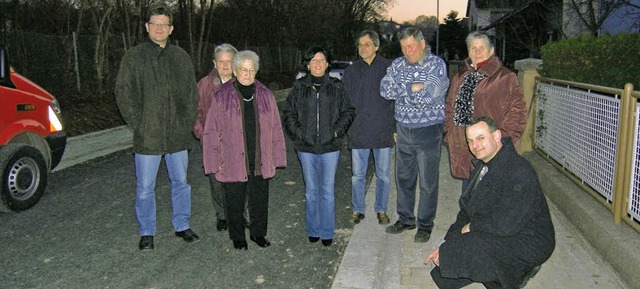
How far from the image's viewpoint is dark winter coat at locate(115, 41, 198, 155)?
4.64 m

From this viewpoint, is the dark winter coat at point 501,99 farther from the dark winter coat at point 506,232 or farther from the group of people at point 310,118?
the dark winter coat at point 506,232

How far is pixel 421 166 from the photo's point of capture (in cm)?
506

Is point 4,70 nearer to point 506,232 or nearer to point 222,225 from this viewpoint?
point 222,225

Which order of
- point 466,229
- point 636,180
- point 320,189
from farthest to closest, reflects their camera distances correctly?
1. point 320,189
2. point 636,180
3. point 466,229

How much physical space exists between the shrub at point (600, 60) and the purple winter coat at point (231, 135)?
161 inches

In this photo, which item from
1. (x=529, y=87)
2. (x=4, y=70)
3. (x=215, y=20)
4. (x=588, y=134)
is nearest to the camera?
(x=588, y=134)

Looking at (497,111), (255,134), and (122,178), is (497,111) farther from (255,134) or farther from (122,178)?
(122,178)

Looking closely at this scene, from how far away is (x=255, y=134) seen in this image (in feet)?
15.6

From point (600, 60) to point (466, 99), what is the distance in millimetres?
2854

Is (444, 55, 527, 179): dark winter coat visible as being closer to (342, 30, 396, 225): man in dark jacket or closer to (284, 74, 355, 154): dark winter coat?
(342, 30, 396, 225): man in dark jacket

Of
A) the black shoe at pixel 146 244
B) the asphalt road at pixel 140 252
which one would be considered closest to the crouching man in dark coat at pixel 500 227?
the asphalt road at pixel 140 252

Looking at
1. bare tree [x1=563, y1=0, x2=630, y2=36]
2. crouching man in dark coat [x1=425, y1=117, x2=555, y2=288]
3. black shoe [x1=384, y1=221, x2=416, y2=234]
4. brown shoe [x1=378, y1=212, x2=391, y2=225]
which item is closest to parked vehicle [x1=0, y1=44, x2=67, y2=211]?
brown shoe [x1=378, y1=212, x2=391, y2=225]

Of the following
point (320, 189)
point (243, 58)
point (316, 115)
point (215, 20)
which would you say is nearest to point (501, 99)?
point (316, 115)

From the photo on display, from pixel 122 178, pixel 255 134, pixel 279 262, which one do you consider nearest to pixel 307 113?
pixel 255 134
